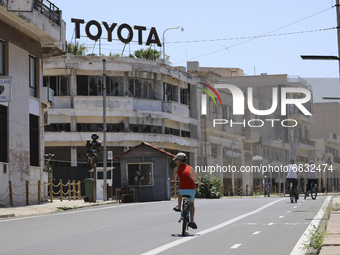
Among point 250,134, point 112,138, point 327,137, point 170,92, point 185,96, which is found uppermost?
point 170,92

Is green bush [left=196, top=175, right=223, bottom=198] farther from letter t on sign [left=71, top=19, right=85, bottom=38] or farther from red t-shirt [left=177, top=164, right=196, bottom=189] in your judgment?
red t-shirt [left=177, top=164, right=196, bottom=189]

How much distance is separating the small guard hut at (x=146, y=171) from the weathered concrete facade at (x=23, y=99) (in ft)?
15.4

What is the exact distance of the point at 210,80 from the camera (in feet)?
225

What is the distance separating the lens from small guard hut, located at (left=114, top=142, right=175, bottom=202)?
36.5 meters

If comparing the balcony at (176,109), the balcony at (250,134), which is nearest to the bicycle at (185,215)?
the balcony at (176,109)

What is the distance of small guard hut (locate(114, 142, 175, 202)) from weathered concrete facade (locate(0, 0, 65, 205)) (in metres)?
4.69

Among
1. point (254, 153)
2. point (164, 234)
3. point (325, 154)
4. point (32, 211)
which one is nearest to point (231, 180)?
point (254, 153)

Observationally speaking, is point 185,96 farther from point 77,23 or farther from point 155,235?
point 155,235

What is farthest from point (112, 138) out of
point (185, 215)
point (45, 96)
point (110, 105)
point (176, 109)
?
point (185, 215)

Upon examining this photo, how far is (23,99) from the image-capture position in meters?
32.2

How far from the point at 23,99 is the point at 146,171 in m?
8.37

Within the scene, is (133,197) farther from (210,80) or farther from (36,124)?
(210,80)

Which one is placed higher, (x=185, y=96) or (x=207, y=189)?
(x=185, y=96)

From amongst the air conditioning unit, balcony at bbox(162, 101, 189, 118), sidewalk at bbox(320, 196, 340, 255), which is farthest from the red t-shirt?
balcony at bbox(162, 101, 189, 118)
